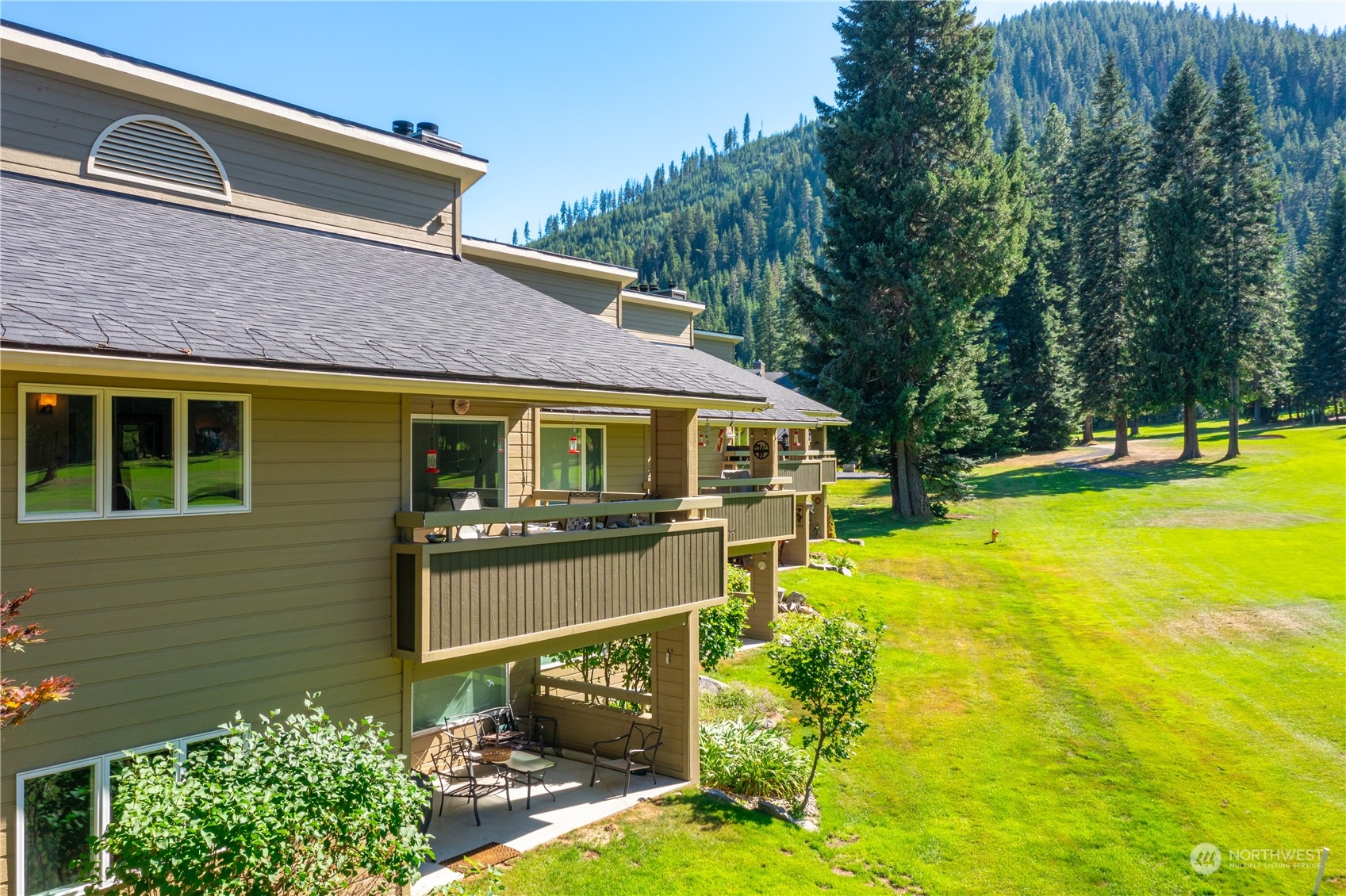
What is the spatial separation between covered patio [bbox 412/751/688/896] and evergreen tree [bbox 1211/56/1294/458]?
41.7 metres

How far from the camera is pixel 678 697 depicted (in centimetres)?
1155

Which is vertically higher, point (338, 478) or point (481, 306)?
point (481, 306)

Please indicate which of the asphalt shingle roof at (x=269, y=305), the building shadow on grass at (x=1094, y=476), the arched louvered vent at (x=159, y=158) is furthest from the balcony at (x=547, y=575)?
the building shadow on grass at (x=1094, y=476)

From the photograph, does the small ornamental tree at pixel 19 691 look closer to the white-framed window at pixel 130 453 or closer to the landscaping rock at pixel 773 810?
the white-framed window at pixel 130 453

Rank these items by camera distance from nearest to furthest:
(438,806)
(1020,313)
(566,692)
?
(438,806)
(566,692)
(1020,313)

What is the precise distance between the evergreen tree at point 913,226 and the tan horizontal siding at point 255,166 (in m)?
23.9

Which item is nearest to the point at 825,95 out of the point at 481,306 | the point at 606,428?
the point at 606,428

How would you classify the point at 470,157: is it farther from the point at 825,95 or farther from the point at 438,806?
the point at 825,95

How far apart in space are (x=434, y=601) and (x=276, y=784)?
256 centimetres

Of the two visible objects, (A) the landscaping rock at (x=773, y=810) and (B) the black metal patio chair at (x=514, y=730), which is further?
(B) the black metal patio chair at (x=514, y=730)

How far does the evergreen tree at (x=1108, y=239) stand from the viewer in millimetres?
47156

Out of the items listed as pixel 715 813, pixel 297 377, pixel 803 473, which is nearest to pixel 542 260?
pixel 297 377

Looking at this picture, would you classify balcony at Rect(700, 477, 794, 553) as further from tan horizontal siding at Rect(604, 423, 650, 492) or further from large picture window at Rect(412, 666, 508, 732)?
large picture window at Rect(412, 666, 508, 732)

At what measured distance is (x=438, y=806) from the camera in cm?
1043
